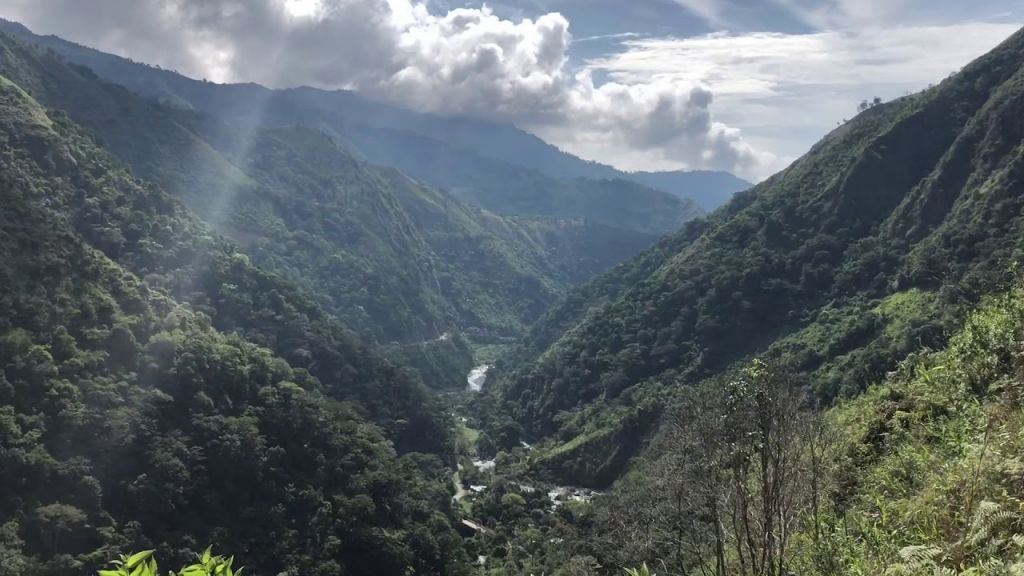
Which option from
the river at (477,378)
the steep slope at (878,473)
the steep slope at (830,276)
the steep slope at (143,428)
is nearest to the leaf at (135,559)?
the steep slope at (878,473)

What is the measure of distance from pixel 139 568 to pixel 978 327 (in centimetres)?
2452

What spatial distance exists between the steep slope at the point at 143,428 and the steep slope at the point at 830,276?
34.9 metres

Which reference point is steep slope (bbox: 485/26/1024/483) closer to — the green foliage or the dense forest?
the dense forest

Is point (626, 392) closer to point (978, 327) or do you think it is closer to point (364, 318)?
point (978, 327)

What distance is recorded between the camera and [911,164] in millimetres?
94375

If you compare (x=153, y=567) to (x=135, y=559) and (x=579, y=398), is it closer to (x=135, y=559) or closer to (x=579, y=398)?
(x=135, y=559)

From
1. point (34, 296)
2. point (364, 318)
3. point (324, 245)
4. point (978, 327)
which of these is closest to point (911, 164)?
point (978, 327)

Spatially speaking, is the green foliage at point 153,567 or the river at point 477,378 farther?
the river at point 477,378

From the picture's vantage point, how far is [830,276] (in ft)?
294

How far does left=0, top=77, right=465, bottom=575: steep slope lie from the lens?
143 feet

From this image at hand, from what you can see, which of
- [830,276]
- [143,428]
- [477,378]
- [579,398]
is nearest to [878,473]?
[143,428]

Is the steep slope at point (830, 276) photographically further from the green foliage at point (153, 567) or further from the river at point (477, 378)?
the green foliage at point (153, 567)

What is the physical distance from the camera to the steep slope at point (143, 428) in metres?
43.7

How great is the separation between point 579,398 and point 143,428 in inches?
2689
